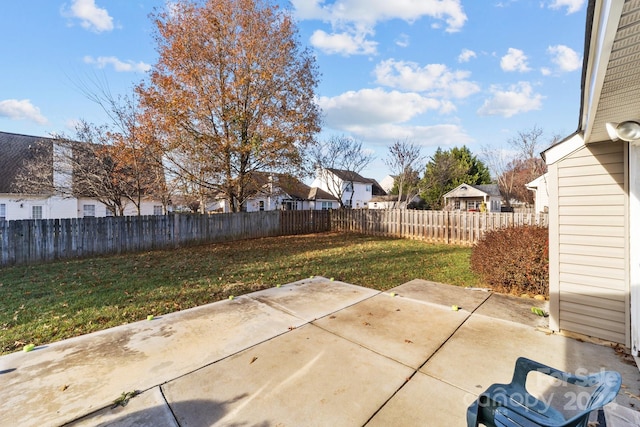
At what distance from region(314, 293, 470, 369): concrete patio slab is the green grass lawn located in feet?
3.96

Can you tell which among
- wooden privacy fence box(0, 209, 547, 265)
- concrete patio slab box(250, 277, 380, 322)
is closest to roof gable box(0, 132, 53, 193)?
wooden privacy fence box(0, 209, 547, 265)

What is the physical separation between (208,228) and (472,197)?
85.7ft

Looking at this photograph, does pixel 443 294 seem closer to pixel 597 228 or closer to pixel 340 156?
pixel 597 228

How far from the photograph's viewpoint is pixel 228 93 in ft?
35.5

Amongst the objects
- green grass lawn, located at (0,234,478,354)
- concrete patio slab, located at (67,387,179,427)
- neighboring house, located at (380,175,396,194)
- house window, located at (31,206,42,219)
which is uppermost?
neighboring house, located at (380,175,396,194)

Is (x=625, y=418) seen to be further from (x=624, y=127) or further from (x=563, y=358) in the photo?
(x=624, y=127)

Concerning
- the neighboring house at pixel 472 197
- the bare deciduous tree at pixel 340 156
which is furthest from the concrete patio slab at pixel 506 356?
the neighboring house at pixel 472 197

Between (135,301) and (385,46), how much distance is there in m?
11.9

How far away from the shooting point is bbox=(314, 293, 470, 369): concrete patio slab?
291 cm

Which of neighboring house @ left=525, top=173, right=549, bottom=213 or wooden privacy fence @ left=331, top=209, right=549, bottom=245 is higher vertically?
neighboring house @ left=525, top=173, right=549, bottom=213

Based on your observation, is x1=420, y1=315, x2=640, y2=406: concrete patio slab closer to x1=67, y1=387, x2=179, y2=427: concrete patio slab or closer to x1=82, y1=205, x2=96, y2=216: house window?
x1=67, y1=387, x2=179, y2=427: concrete patio slab

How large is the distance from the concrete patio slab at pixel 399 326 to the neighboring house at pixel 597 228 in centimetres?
129

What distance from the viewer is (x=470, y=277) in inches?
240

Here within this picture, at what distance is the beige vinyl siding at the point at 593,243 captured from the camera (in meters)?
3.00
